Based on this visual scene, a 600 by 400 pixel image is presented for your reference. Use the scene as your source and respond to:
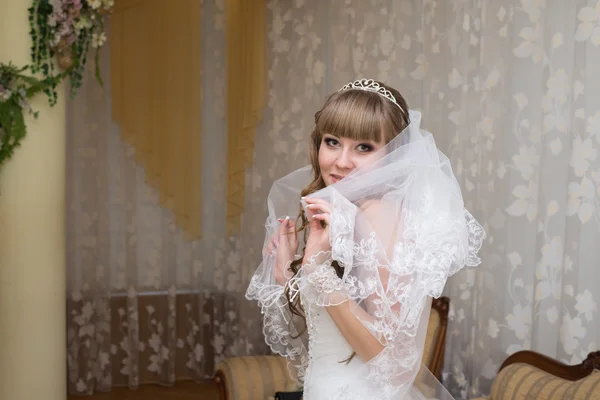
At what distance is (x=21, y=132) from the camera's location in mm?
3629

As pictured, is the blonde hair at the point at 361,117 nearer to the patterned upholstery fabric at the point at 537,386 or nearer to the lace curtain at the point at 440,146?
the patterned upholstery fabric at the point at 537,386

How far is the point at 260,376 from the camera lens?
3.97 m

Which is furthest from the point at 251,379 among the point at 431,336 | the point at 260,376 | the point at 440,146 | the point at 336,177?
the point at 336,177

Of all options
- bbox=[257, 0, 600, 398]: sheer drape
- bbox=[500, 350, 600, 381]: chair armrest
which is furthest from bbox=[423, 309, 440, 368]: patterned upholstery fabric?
bbox=[500, 350, 600, 381]: chair armrest

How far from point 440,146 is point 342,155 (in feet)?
7.18

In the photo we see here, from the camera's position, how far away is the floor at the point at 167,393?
5695mm

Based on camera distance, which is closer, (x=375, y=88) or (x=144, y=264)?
(x=375, y=88)

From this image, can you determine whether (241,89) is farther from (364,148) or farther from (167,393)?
(364,148)

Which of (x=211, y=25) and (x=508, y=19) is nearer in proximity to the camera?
(x=508, y=19)

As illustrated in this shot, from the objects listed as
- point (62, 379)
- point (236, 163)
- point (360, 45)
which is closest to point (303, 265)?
point (62, 379)

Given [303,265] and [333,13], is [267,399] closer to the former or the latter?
[303,265]

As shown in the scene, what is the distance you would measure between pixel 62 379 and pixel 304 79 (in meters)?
2.57

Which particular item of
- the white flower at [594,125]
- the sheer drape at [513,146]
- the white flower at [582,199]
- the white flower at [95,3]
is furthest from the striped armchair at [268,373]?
the white flower at [95,3]

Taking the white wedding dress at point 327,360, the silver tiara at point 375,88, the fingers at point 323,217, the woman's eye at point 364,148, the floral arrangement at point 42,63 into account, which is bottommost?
the white wedding dress at point 327,360
